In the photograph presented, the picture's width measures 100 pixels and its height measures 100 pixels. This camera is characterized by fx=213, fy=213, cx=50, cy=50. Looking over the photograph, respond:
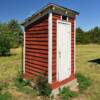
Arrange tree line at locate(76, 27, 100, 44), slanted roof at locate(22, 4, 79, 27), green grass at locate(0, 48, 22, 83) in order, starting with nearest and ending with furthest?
1. slanted roof at locate(22, 4, 79, 27)
2. green grass at locate(0, 48, 22, 83)
3. tree line at locate(76, 27, 100, 44)

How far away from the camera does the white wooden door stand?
29.3 feet

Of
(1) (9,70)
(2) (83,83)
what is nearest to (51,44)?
(2) (83,83)

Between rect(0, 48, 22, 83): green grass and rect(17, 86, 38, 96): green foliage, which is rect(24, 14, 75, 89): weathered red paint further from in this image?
rect(0, 48, 22, 83): green grass

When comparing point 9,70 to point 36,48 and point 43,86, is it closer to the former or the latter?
point 36,48

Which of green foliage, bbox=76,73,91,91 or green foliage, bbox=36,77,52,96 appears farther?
green foliage, bbox=76,73,91,91

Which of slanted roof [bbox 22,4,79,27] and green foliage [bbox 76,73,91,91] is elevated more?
slanted roof [bbox 22,4,79,27]

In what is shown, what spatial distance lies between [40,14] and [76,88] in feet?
12.2

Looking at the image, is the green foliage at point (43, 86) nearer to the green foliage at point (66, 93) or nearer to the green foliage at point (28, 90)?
the green foliage at point (28, 90)

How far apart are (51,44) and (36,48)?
1.16 metres

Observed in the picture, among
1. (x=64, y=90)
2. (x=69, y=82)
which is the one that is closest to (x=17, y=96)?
(x=64, y=90)

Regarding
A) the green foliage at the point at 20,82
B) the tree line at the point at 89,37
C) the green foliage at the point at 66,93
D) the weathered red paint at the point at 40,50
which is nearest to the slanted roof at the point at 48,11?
the weathered red paint at the point at 40,50

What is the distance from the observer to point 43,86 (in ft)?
A: 28.2

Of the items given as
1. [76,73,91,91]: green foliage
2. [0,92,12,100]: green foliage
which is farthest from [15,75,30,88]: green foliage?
[76,73,91,91]: green foliage

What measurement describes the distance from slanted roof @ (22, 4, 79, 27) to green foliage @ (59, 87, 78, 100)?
3246 mm
